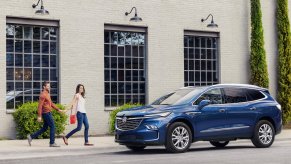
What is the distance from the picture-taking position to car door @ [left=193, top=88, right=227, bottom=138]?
54.0 ft

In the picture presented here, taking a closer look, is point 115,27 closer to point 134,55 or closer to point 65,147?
point 134,55

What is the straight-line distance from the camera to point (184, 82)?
2473 cm

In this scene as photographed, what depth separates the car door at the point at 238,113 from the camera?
56.2ft

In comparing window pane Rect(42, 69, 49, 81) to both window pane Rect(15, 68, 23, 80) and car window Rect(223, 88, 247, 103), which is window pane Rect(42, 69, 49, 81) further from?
car window Rect(223, 88, 247, 103)

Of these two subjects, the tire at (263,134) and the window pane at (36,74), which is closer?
the tire at (263,134)

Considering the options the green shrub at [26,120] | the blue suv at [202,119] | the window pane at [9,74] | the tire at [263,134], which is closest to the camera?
the blue suv at [202,119]

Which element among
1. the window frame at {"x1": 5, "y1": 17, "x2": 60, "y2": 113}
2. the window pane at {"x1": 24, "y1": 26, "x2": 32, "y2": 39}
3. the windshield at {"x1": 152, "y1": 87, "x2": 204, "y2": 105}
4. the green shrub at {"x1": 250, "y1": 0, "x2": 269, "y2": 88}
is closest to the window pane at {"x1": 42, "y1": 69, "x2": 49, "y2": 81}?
the window frame at {"x1": 5, "y1": 17, "x2": 60, "y2": 113}

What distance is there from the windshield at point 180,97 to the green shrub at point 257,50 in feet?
30.5

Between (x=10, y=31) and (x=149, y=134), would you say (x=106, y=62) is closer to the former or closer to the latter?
(x=10, y=31)

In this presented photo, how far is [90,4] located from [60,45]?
1789mm

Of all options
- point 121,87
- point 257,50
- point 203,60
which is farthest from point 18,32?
point 257,50

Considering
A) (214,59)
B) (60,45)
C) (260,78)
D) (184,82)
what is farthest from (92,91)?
(260,78)

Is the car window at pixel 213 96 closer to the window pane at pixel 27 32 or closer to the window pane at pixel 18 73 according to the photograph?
the window pane at pixel 18 73

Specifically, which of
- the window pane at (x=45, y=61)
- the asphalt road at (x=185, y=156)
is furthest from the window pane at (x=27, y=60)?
the asphalt road at (x=185, y=156)
